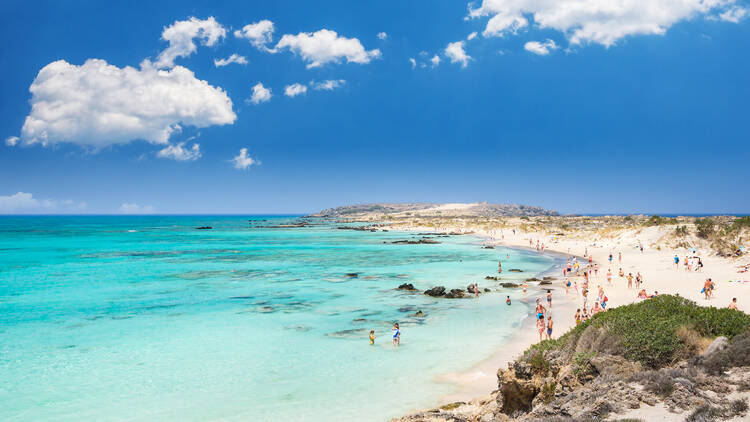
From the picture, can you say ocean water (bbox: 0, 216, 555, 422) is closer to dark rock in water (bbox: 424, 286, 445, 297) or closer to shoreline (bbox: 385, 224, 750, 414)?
shoreline (bbox: 385, 224, 750, 414)

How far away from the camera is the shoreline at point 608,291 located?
14266 millimetres

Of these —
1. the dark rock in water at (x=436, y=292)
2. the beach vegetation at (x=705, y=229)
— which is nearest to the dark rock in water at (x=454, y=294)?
the dark rock in water at (x=436, y=292)

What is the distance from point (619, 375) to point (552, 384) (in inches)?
55.3

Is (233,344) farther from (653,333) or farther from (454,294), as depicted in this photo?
(653,333)

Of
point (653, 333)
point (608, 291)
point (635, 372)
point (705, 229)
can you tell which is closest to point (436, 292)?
point (608, 291)

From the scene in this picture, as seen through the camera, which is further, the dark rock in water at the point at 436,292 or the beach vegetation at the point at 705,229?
the beach vegetation at the point at 705,229

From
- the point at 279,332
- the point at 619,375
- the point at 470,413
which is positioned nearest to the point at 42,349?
the point at 279,332

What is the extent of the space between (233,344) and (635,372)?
15.6 m

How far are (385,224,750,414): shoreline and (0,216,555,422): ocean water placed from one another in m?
0.70

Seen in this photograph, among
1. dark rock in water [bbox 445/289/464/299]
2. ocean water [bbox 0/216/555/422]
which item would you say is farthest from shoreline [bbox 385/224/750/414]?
dark rock in water [bbox 445/289/464/299]

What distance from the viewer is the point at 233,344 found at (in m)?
19.0

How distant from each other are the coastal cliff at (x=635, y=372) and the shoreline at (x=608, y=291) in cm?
101

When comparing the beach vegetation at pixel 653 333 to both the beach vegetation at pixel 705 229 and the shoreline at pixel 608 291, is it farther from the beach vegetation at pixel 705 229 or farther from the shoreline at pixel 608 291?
the beach vegetation at pixel 705 229

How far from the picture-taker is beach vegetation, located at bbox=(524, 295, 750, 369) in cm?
917
